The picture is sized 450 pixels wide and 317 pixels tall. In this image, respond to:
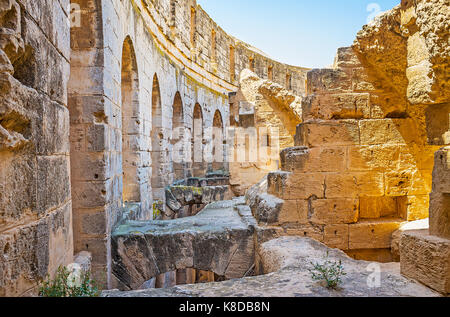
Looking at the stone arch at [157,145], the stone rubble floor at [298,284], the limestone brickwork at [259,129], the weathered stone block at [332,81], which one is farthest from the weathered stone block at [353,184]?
the stone arch at [157,145]

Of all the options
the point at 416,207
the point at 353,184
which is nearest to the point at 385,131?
the point at 353,184

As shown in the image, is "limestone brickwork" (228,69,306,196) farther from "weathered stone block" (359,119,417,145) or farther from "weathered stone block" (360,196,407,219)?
"weathered stone block" (360,196,407,219)

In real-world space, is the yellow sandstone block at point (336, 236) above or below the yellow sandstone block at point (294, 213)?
below

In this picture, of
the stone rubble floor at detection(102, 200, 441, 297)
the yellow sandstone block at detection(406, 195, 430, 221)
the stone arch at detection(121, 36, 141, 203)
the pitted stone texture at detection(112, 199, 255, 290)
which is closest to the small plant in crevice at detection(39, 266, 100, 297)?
the stone rubble floor at detection(102, 200, 441, 297)

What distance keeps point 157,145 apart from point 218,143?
24.8 ft

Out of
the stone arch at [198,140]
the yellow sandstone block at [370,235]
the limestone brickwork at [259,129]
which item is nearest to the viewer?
the yellow sandstone block at [370,235]

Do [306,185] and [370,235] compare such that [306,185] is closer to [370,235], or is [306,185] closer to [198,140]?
[370,235]

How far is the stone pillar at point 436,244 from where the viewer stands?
7.25ft

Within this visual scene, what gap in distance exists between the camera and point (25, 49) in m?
1.77

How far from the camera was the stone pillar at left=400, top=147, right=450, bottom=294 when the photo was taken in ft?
7.25

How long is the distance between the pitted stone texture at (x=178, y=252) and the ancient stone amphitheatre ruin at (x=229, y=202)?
0.02m

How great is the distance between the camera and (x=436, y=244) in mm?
2262

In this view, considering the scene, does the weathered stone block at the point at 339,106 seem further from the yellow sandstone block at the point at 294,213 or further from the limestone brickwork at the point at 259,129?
the limestone brickwork at the point at 259,129
